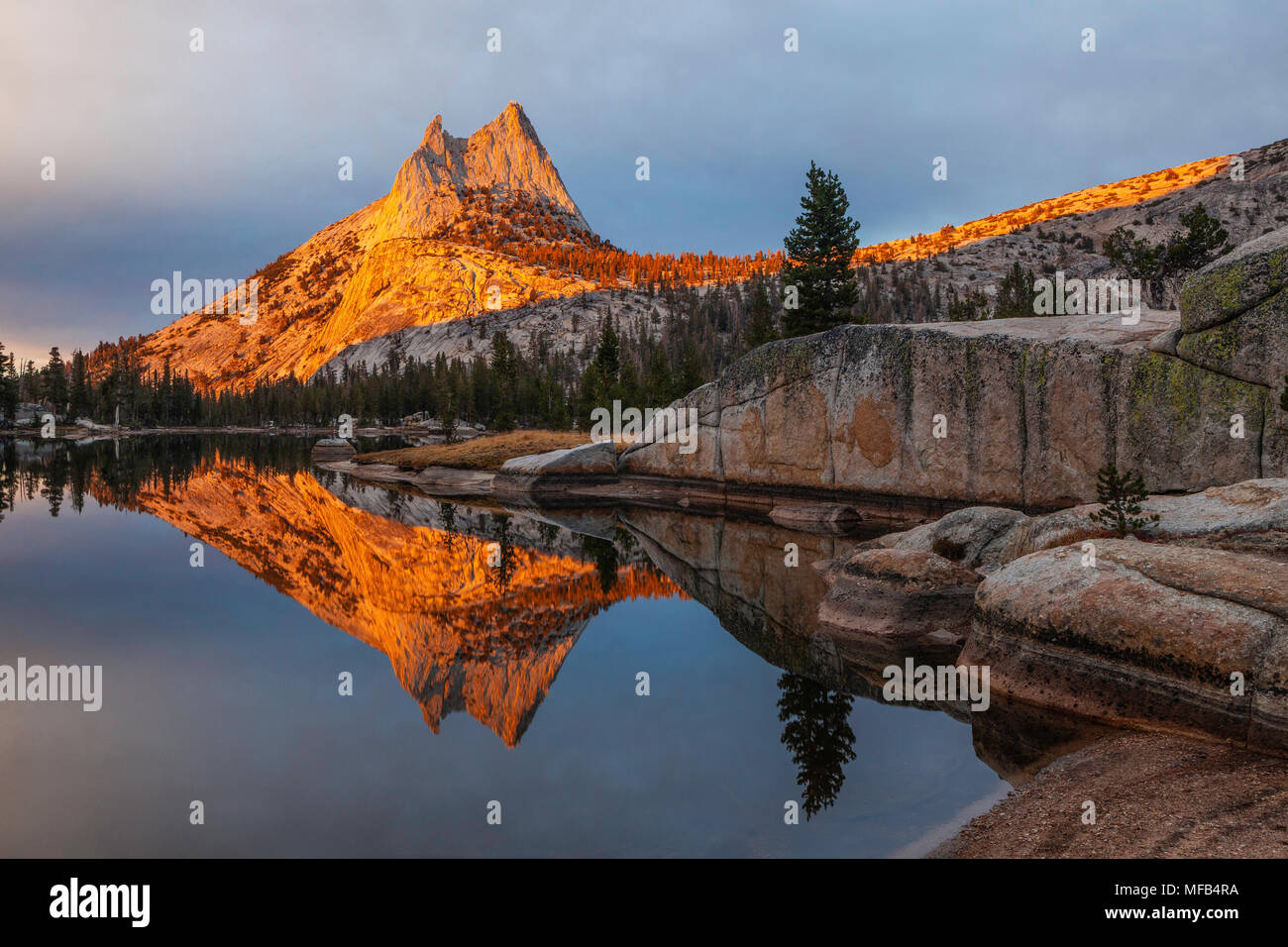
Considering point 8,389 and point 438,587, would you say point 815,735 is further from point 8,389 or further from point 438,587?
point 8,389

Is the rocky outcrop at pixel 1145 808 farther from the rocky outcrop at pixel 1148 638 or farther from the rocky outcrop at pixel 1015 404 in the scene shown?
the rocky outcrop at pixel 1015 404

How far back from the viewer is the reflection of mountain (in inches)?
522

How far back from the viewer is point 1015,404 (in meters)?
27.2

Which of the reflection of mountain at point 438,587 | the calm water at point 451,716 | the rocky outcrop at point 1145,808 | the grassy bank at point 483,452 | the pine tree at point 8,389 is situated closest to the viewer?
the rocky outcrop at point 1145,808

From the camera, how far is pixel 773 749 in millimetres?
10594

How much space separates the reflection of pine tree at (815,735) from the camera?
9.35 meters

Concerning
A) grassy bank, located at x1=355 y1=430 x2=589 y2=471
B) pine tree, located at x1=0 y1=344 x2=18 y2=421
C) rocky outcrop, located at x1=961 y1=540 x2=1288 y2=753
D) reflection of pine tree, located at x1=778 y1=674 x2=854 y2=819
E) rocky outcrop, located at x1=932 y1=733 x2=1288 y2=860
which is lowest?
reflection of pine tree, located at x1=778 y1=674 x2=854 y2=819

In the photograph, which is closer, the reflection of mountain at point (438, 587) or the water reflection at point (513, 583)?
the water reflection at point (513, 583)

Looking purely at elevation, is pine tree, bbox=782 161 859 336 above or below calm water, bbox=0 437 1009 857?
above

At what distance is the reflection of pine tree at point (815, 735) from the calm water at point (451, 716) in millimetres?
47

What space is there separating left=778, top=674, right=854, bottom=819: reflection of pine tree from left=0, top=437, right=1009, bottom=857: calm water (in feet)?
0.15

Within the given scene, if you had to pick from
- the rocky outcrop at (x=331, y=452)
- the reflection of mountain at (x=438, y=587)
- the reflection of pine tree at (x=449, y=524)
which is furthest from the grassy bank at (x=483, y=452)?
the rocky outcrop at (x=331, y=452)

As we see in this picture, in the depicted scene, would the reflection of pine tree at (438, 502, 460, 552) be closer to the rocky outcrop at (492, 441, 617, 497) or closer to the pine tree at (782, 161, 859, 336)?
the rocky outcrop at (492, 441, 617, 497)

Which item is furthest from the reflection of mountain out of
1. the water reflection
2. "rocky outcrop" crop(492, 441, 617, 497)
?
"rocky outcrop" crop(492, 441, 617, 497)
